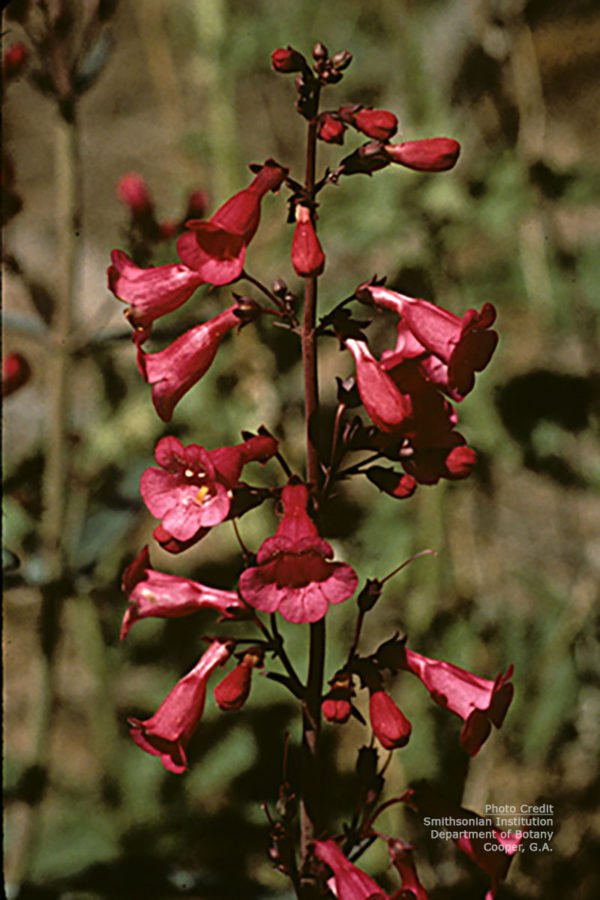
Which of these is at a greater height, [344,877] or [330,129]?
[330,129]

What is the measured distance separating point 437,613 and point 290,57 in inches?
56.7

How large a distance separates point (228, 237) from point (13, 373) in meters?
0.91

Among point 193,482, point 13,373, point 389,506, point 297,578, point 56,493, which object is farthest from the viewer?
point 389,506

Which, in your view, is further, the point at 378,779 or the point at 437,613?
the point at 437,613

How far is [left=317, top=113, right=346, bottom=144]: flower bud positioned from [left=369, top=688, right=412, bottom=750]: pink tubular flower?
0.60 m

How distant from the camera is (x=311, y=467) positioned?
1.12 m

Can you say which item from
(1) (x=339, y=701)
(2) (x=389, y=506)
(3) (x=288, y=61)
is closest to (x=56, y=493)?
(2) (x=389, y=506)

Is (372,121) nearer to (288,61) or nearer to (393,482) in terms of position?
(288,61)

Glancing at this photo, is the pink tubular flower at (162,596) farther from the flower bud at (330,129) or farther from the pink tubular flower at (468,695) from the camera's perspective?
the flower bud at (330,129)

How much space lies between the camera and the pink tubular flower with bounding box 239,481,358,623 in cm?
101

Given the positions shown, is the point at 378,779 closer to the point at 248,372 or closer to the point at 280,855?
the point at 280,855

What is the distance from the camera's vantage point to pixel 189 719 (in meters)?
1.15

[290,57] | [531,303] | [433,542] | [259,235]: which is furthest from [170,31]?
[290,57]

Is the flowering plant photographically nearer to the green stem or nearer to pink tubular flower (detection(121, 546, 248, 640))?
pink tubular flower (detection(121, 546, 248, 640))
